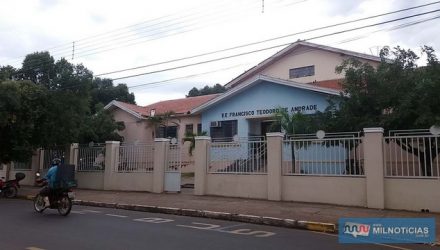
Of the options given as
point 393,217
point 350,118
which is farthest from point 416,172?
point 350,118

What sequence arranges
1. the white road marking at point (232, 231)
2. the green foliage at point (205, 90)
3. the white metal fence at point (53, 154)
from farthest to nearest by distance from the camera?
the green foliage at point (205, 90), the white metal fence at point (53, 154), the white road marking at point (232, 231)

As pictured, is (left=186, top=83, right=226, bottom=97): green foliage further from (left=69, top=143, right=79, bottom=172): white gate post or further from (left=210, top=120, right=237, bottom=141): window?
(left=69, top=143, right=79, bottom=172): white gate post

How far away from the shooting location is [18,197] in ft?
58.4

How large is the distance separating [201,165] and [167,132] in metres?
13.1

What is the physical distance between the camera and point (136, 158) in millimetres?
18797

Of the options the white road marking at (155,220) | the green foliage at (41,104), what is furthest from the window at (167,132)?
the white road marking at (155,220)

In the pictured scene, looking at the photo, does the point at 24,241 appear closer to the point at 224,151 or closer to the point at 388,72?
the point at 224,151

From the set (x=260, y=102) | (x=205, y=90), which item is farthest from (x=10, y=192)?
(x=205, y=90)

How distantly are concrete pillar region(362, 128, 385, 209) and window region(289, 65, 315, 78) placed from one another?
14.1 m

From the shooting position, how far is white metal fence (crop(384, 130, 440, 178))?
1256 cm

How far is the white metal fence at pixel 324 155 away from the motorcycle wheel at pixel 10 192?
10.5 metres

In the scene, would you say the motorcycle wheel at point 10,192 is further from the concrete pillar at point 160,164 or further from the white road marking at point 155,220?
the white road marking at point 155,220

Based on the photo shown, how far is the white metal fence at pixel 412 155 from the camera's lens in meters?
12.6

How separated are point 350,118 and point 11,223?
10472 mm
